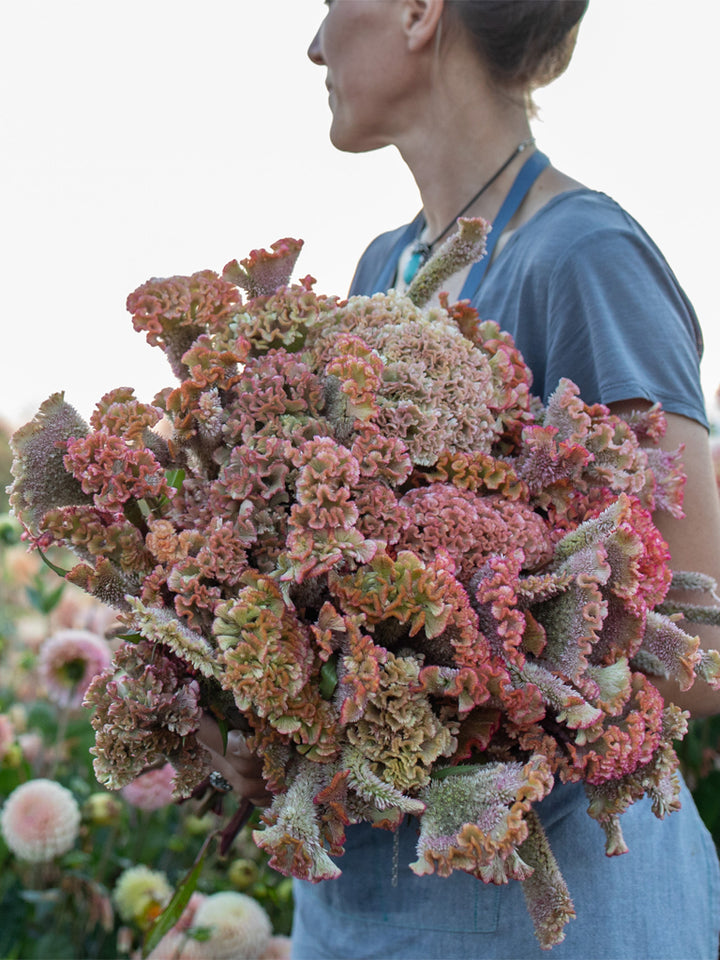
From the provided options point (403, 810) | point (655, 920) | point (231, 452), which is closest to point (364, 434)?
point (231, 452)

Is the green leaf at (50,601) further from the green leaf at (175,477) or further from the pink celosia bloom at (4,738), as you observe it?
the green leaf at (175,477)

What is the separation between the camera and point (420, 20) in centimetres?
134

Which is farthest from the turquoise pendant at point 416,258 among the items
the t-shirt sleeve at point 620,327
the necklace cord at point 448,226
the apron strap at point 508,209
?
the t-shirt sleeve at point 620,327

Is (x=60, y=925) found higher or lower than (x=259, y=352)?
lower

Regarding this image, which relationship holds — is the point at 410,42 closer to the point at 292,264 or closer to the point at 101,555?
the point at 292,264

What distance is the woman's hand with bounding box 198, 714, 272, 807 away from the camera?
838 millimetres

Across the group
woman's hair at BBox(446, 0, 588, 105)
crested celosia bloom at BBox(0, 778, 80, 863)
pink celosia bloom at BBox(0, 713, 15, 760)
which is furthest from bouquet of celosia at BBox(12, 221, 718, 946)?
pink celosia bloom at BBox(0, 713, 15, 760)

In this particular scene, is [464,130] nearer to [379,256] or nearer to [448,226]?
[448,226]

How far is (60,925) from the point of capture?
1650 millimetres

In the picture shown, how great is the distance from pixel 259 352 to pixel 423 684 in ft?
1.33

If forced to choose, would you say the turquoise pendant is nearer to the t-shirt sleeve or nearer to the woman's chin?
the woman's chin

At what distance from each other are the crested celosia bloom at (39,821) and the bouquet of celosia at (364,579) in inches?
37.8

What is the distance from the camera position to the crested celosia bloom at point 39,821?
1.55m

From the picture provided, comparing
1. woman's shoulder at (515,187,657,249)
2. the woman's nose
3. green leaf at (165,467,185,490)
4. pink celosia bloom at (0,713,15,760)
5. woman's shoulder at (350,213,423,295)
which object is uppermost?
the woman's nose
